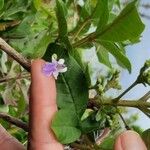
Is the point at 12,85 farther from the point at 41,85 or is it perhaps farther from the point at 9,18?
the point at 41,85

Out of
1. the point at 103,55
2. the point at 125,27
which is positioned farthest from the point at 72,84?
the point at 103,55

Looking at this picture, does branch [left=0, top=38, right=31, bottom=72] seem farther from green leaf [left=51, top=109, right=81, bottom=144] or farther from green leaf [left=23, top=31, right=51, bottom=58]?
green leaf [left=23, top=31, right=51, bottom=58]

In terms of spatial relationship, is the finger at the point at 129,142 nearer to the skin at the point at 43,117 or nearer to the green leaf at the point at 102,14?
the skin at the point at 43,117

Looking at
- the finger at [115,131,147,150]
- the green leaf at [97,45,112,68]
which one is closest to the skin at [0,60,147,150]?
the finger at [115,131,147,150]

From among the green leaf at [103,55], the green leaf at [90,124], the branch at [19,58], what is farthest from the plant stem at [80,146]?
the green leaf at [103,55]

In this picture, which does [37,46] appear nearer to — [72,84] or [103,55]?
[103,55]

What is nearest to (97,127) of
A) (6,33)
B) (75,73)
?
(75,73)
